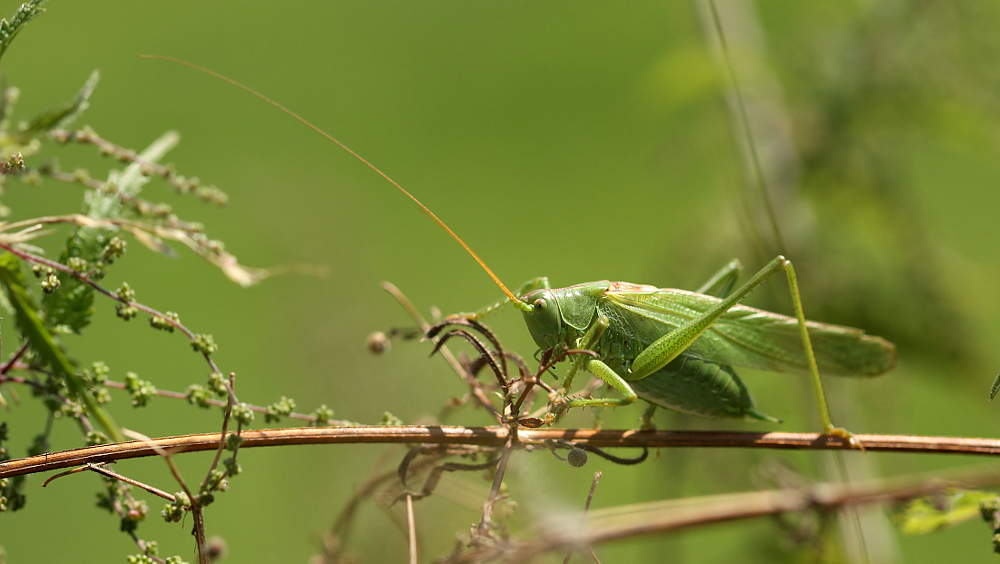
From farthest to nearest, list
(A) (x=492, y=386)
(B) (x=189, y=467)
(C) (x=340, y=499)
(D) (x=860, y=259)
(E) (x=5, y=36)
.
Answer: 1. (B) (x=189, y=467)
2. (C) (x=340, y=499)
3. (D) (x=860, y=259)
4. (A) (x=492, y=386)
5. (E) (x=5, y=36)

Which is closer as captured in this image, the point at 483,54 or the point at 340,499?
the point at 340,499

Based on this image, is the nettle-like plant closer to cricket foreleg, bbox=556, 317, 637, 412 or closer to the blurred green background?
the blurred green background

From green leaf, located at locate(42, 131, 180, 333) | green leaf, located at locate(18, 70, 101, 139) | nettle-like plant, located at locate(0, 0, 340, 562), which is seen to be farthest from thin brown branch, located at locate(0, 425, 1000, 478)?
green leaf, located at locate(18, 70, 101, 139)

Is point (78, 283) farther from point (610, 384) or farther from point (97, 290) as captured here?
point (610, 384)

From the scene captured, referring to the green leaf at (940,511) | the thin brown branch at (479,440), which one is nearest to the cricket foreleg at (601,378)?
the thin brown branch at (479,440)

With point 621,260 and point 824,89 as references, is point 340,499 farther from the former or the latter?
point 621,260

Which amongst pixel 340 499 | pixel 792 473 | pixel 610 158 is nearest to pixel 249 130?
pixel 610 158

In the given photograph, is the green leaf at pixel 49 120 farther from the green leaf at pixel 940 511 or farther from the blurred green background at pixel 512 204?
the green leaf at pixel 940 511
